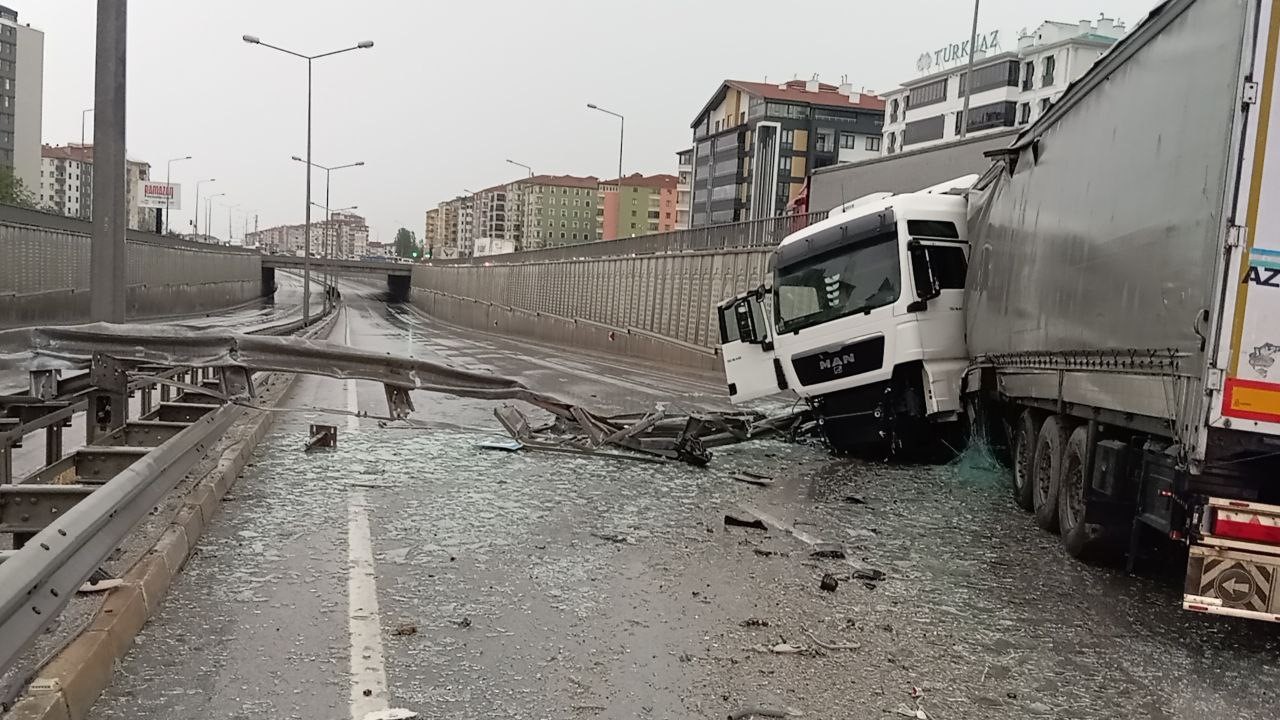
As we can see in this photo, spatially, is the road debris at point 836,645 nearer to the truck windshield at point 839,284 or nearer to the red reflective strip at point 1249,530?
the red reflective strip at point 1249,530

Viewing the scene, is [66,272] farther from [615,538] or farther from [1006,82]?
[1006,82]

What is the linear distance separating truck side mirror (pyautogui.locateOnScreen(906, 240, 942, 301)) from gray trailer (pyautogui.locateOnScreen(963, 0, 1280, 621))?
288 centimetres

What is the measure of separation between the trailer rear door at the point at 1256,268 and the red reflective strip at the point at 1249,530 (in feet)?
1.59

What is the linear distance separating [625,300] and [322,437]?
30.2 m

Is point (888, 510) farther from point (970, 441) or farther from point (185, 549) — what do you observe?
point (185, 549)

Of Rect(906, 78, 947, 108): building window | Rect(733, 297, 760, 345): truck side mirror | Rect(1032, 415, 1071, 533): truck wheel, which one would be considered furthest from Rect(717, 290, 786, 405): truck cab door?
Rect(906, 78, 947, 108): building window

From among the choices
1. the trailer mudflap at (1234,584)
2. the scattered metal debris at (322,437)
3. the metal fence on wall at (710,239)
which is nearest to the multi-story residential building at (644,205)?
the metal fence on wall at (710,239)

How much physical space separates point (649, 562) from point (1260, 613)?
3536 millimetres

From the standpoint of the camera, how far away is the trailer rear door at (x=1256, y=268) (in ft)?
16.3

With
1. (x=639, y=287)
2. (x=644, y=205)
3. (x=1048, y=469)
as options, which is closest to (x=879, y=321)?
(x=1048, y=469)

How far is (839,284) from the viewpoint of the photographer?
1192 centimetres

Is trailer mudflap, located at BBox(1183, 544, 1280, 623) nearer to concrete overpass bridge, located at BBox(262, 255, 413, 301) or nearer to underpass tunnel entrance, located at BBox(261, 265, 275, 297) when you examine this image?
concrete overpass bridge, located at BBox(262, 255, 413, 301)

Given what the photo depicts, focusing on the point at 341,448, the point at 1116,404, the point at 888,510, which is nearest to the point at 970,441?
the point at 888,510

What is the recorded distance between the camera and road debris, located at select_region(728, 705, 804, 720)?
4.29 m
